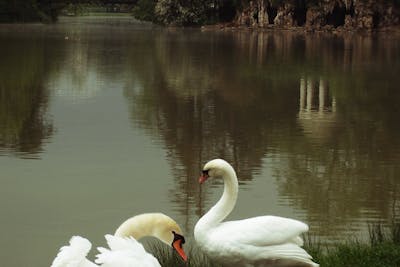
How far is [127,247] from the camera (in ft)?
19.0

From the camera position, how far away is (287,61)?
117ft

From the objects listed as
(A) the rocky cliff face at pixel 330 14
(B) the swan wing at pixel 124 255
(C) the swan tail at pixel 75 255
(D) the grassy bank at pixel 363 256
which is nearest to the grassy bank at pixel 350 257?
(D) the grassy bank at pixel 363 256

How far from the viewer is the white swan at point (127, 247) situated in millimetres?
5359

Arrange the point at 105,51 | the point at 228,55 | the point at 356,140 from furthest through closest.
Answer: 1. the point at 105,51
2. the point at 228,55
3. the point at 356,140

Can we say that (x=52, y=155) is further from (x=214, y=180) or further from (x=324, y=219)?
(x=324, y=219)

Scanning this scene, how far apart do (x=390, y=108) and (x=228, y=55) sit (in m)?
18.1

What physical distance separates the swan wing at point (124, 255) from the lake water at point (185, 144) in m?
3.05

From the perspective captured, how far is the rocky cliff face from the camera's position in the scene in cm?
6570

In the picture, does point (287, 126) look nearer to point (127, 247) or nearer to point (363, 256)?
point (363, 256)

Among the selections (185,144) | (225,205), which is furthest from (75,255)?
(185,144)

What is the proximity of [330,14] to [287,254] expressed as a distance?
2440 inches

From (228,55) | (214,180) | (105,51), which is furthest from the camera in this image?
(105,51)

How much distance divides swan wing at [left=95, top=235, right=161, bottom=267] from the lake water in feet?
10.00

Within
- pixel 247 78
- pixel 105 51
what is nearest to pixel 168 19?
pixel 105 51
